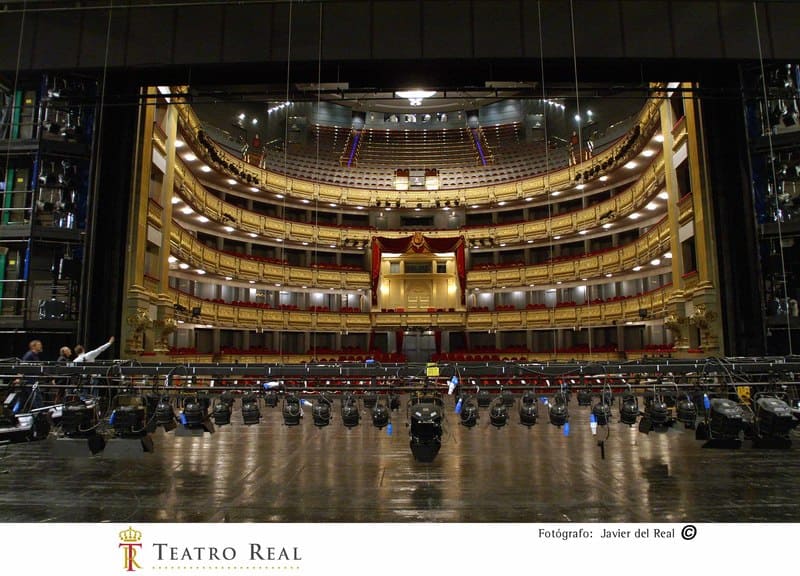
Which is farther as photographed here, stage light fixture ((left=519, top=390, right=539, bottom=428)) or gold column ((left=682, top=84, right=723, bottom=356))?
gold column ((left=682, top=84, right=723, bottom=356))

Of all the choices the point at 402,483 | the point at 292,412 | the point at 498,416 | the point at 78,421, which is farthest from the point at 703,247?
the point at 78,421

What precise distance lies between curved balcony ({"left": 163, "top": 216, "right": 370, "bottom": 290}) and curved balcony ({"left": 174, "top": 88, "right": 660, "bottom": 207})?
3.85m

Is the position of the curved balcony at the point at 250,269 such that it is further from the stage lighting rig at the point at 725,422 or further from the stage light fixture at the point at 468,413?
the stage lighting rig at the point at 725,422

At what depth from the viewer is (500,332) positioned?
1065 inches

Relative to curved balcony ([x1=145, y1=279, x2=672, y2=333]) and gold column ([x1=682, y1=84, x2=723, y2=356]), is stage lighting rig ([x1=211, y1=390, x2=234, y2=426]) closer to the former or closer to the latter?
gold column ([x1=682, y1=84, x2=723, y2=356])

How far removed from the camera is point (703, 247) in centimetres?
1085

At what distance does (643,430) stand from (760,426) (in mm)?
1117

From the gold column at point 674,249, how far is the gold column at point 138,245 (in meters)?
13.2

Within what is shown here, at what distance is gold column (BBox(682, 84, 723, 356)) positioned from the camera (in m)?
10.1

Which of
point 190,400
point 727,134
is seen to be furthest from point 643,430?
point 727,134

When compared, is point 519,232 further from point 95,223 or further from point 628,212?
point 95,223
